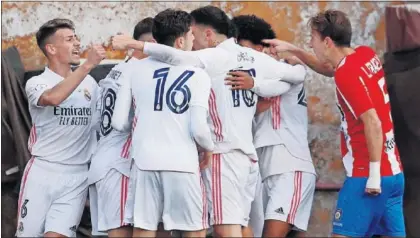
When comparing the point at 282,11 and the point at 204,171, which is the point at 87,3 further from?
the point at 204,171

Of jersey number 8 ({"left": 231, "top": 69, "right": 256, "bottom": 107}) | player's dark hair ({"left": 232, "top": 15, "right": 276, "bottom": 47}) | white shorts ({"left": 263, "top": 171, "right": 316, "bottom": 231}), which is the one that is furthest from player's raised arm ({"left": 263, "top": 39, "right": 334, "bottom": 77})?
white shorts ({"left": 263, "top": 171, "right": 316, "bottom": 231})

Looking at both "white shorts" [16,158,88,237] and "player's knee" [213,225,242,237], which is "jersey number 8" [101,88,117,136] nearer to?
"white shorts" [16,158,88,237]

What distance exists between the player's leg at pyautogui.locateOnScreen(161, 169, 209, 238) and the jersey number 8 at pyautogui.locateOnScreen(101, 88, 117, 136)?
0.85 meters

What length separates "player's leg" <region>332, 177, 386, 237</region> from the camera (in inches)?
353

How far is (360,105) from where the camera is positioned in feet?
29.4

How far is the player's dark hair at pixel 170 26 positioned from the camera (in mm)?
9141

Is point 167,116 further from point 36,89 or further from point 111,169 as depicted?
point 36,89

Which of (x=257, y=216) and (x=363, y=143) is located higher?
(x=363, y=143)

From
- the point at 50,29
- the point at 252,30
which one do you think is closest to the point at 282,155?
the point at 252,30

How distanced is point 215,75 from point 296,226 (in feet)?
4.75

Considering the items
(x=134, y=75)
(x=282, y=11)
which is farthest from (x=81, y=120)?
(x=282, y=11)

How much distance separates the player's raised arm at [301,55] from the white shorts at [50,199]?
6.01 ft

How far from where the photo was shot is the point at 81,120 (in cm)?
1006

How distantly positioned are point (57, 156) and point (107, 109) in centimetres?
77
